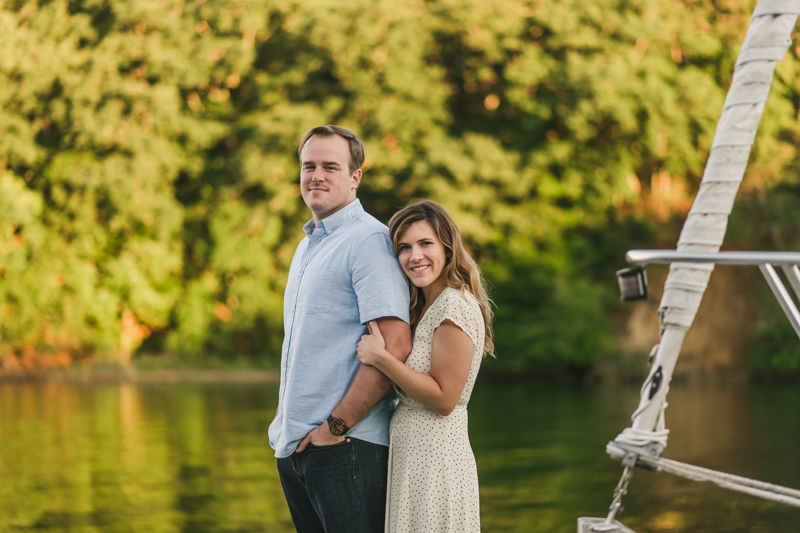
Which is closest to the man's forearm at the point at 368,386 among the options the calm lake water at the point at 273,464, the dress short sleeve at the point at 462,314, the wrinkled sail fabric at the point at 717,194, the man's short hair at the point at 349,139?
the dress short sleeve at the point at 462,314

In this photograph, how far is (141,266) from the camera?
86.7ft

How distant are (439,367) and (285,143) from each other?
22.8 metres

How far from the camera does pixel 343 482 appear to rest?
2.69m

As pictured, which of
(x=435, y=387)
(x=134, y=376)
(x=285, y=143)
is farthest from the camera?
(x=285, y=143)

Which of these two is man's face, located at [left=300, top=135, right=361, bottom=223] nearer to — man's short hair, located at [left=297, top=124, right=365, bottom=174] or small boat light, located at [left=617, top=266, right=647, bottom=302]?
man's short hair, located at [left=297, top=124, right=365, bottom=174]

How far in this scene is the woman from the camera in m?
2.67

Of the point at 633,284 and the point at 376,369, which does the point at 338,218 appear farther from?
the point at 633,284

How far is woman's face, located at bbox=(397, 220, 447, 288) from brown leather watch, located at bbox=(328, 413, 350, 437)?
44 cm

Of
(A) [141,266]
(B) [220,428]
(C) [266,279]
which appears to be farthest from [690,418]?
(A) [141,266]

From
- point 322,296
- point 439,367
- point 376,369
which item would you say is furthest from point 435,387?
point 322,296

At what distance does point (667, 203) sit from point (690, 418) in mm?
13793

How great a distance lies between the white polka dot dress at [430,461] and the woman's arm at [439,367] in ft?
0.13

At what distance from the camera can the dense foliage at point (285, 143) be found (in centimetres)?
2389

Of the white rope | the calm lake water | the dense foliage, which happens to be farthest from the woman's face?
the dense foliage
